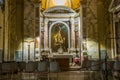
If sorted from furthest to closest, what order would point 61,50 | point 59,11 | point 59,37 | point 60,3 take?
point 60,3
point 59,37
point 59,11
point 61,50

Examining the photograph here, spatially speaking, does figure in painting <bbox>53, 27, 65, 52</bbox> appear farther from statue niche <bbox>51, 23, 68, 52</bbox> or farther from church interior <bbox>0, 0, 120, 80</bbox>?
church interior <bbox>0, 0, 120, 80</bbox>

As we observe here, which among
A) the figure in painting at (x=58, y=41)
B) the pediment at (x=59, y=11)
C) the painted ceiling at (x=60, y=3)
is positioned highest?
the painted ceiling at (x=60, y=3)

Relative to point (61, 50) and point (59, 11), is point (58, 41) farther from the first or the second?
point (59, 11)

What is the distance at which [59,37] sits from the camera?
30.0 meters

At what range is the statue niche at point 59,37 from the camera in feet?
97.9

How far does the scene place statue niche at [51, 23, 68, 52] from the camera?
2984 centimetres

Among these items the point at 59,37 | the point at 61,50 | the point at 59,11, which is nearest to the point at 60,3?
the point at 59,11

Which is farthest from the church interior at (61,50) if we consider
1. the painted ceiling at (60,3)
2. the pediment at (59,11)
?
the painted ceiling at (60,3)

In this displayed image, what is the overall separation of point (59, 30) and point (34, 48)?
22.3 feet

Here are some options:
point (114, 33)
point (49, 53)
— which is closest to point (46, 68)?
point (114, 33)

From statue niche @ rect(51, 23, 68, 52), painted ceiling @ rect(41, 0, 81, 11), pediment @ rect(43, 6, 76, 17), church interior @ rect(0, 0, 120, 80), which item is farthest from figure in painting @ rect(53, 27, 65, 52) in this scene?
painted ceiling @ rect(41, 0, 81, 11)

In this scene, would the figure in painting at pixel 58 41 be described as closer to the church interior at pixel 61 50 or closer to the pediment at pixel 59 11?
the church interior at pixel 61 50

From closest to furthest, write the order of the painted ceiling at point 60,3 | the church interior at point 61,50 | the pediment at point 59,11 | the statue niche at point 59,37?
the church interior at point 61,50, the pediment at point 59,11, the statue niche at point 59,37, the painted ceiling at point 60,3

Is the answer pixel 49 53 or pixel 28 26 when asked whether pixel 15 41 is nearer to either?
pixel 28 26
